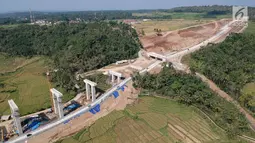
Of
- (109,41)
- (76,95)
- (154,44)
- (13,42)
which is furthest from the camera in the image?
(13,42)

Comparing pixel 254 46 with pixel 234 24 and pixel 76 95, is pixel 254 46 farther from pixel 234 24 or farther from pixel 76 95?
pixel 76 95

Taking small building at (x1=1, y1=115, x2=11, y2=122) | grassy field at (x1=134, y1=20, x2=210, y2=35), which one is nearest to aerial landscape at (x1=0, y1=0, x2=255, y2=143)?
small building at (x1=1, y1=115, x2=11, y2=122)

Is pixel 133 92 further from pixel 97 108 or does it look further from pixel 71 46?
pixel 71 46

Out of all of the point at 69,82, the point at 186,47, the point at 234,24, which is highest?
the point at 234,24

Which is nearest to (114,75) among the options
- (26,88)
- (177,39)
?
(26,88)

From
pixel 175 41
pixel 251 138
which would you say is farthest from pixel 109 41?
pixel 251 138

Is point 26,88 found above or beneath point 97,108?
beneath

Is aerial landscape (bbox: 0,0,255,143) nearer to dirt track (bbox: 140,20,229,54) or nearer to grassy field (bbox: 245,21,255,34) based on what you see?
dirt track (bbox: 140,20,229,54)
